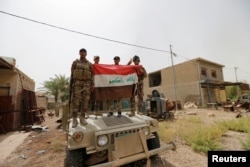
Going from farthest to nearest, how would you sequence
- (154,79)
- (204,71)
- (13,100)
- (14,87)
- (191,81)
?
1. (154,79)
2. (204,71)
3. (191,81)
4. (14,87)
5. (13,100)

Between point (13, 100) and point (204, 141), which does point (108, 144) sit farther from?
point (13, 100)

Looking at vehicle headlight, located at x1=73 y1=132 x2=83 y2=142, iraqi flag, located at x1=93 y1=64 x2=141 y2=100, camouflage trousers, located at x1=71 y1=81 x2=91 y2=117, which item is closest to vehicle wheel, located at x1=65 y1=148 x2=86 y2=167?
vehicle headlight, located at x1=73 y1=132 x2=83 y2=142

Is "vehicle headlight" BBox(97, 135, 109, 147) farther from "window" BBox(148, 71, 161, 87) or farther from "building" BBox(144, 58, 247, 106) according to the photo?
"window" BBox(148, 71, 161, 87)

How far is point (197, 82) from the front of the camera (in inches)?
891

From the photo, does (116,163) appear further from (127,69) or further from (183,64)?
(183,64)

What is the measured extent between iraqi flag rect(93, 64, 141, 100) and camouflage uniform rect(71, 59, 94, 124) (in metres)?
0.20

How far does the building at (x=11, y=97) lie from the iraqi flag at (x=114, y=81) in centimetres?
740

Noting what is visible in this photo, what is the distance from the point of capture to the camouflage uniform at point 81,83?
3617 mm

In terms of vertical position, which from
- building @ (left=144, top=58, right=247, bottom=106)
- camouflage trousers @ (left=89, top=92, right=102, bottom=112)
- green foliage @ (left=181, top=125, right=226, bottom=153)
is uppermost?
building @ (left=144, top=58, right=247, bottom=106)

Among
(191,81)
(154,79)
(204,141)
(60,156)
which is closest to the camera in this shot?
(60,156)

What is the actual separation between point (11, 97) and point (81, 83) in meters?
8.14

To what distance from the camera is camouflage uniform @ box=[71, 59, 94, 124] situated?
11.9 ft

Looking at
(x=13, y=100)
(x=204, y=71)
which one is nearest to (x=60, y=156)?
(x=13, y=100)

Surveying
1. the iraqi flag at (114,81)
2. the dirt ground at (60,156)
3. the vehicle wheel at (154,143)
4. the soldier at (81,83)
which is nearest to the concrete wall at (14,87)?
the dirt ground at (60,156)
